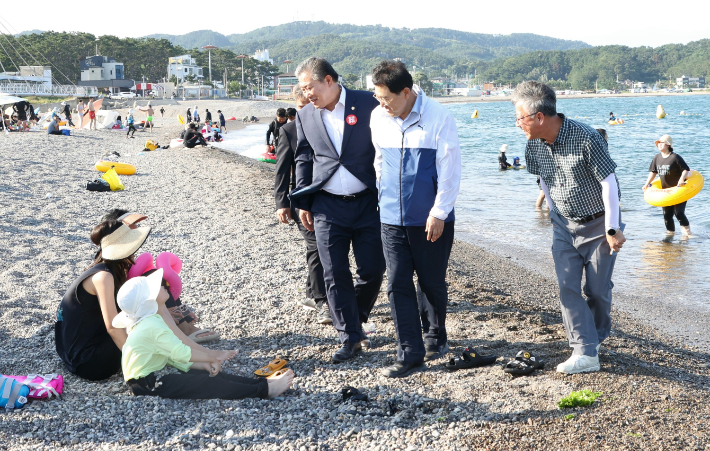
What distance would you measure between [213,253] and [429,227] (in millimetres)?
4316

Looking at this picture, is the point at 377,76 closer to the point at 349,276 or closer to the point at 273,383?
the point at 349,276

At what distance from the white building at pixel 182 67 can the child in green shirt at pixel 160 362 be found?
103 metres

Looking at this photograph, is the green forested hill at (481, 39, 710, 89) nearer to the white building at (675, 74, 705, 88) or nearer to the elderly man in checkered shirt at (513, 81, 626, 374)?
the white building at (675, 74, 705, 88)

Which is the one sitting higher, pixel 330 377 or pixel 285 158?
pixel 285 158

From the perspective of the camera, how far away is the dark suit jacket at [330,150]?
389 cm

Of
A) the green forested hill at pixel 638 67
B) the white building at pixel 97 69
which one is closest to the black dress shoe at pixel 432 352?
the white building at pixel 97 69

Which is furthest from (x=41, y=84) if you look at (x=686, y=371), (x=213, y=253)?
(x=686, y=371)

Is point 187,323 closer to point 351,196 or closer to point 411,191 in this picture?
point 351,196

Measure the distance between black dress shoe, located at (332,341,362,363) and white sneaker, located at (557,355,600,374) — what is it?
1368mm

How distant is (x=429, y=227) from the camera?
349 centimetres

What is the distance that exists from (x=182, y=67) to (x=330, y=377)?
357 feet

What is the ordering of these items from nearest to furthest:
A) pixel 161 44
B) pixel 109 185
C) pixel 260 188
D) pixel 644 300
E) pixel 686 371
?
pixel 686 371
pixel 644 300
pixel 109 185
pixel 260 188
pixel 161 44

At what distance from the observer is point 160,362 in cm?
351

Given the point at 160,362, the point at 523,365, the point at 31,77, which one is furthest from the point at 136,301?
the point at 31,77
